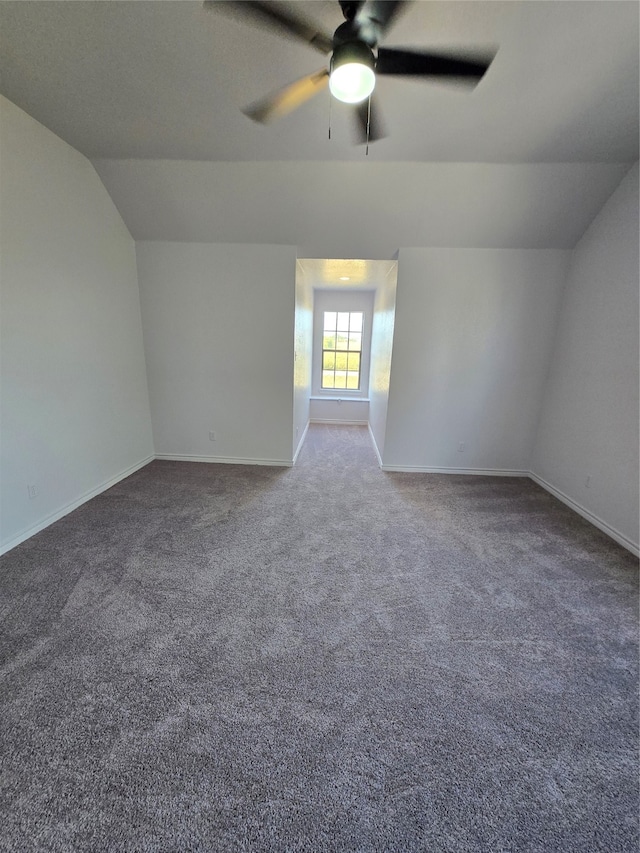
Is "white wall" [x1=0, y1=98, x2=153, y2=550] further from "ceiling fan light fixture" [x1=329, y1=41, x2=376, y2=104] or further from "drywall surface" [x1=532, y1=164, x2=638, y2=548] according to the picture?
"drywall surface" [x1=532, y1=164, x2=638, y2=548]

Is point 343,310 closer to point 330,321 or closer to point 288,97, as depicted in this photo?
point 330,321

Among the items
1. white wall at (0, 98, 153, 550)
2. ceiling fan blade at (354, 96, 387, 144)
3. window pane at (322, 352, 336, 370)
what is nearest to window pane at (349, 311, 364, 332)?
window pane at (322, 352, 336, 370)

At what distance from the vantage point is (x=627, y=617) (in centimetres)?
178

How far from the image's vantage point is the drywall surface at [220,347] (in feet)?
11.4

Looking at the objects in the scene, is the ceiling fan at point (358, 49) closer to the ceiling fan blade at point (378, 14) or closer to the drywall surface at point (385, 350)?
the ceiling fan blade at point (378, 14)

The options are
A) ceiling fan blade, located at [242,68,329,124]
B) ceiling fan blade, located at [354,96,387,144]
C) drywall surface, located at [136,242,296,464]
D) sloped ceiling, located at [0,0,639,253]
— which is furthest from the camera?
drywall surface, located at [136,242,296,464]

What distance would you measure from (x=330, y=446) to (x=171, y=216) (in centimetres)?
334

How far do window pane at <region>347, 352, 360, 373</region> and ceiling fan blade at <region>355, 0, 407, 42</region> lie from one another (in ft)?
16.3

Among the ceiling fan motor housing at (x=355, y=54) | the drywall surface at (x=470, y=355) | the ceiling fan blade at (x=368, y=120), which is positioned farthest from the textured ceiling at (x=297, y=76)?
the drywall surface at (x=470, y=355)

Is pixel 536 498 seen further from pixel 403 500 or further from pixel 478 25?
pixel 478 25

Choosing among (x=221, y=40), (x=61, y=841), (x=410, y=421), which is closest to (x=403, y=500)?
(x=410, y=421)

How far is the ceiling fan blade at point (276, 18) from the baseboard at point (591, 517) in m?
3.58

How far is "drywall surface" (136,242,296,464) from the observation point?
3484 mm

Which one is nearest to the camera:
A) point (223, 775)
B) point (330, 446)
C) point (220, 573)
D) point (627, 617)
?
point (223, 775)
